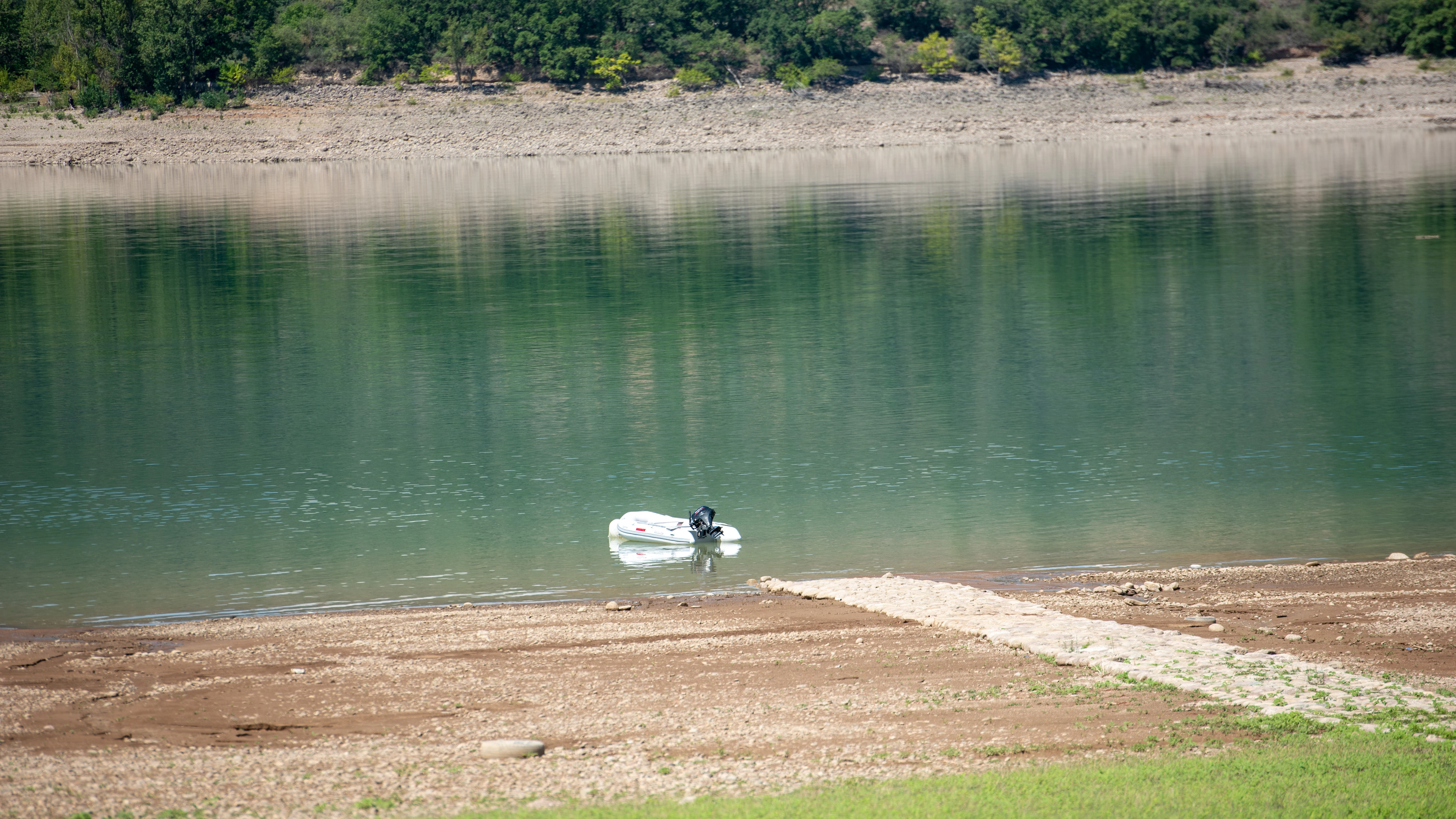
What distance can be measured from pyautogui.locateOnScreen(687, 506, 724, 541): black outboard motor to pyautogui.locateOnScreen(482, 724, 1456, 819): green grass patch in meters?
9.55

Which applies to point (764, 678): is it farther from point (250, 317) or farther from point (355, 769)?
point (250, 317)

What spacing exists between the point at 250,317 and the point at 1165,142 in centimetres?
9290

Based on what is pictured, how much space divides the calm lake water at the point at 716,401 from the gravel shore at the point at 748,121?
58706 millimetres

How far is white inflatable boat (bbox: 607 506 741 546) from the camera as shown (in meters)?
19.4

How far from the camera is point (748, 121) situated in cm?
12400

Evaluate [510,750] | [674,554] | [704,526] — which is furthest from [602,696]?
[704,526]

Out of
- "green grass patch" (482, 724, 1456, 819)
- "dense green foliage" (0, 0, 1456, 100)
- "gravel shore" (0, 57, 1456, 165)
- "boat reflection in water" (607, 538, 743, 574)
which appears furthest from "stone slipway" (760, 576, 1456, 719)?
"dense green foliage" (0, 0, 1456, 100)

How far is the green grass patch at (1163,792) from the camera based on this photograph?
898 centimetres

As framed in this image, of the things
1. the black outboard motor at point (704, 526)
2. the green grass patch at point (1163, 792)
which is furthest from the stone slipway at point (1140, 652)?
the black outboard motor at point (704, 526)

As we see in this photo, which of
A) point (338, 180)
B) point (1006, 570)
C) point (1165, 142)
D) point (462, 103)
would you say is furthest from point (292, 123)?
point (1006, 570)

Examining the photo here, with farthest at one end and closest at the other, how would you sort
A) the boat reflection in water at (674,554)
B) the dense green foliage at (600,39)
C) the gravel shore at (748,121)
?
the dense green foliage at (600,39)
the gravel shore at (748,121)
the boat reflection in water at (674,554)

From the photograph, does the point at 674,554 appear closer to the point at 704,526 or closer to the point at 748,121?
the point at 704,526

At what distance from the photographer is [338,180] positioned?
103 m

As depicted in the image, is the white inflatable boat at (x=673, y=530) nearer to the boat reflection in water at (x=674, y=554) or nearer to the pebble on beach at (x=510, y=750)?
the boat reflection in water at (x=674, y=554)
